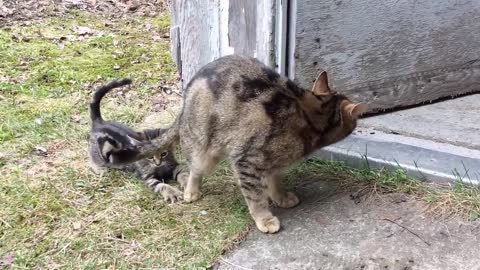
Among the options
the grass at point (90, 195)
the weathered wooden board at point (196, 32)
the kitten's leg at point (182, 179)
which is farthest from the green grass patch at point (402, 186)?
the weathered wooden board at point (196, 32)

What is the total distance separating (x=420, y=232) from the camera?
3465 millimetres

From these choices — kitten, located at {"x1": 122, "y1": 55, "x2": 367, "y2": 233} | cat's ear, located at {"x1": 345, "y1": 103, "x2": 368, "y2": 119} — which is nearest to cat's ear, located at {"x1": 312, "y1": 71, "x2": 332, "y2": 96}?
kitten, located at {"x1": 122, "y1": 55, "x2": 367, "y2": 233}

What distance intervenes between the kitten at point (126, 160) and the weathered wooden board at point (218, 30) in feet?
2.76

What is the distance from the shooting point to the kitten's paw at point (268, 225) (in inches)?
138

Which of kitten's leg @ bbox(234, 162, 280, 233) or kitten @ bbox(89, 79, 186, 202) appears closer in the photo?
kitten's leg @ bbox(234, 162, 280, 233)

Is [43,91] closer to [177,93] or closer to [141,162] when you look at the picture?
[177,93]

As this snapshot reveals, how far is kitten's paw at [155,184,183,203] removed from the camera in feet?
12.8

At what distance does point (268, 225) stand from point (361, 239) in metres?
0.53

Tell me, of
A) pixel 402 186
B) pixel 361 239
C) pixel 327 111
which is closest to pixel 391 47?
pixel 402 186

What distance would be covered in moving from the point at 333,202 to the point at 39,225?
1.78 meters

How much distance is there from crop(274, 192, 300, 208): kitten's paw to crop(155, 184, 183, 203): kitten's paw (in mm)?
642

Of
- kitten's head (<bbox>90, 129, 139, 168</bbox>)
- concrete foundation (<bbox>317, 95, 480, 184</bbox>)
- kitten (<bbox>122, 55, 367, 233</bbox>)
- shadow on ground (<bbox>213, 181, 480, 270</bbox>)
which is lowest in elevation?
A: shadow on ground (<bbox>213, 181, 480, 270</bbox>)

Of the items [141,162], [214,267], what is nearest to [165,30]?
[141,162]

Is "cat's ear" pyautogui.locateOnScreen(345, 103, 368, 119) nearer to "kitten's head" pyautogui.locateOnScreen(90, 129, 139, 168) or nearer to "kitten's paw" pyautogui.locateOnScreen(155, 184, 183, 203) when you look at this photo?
"kitten's paw" pyautogui.locateOnScreen(155, 184, 183, 203)
